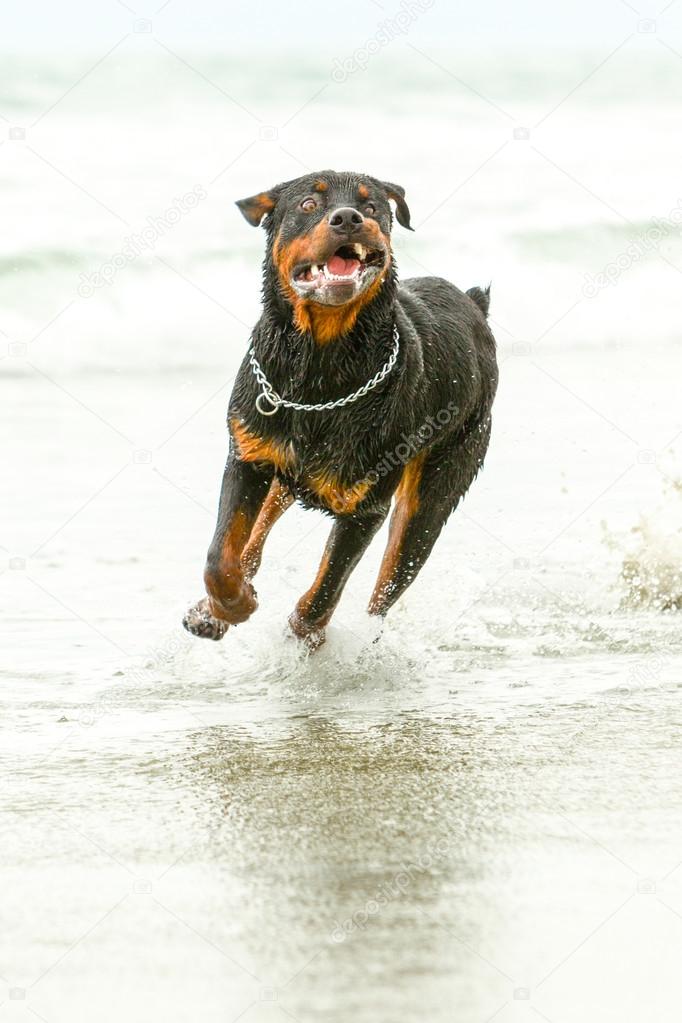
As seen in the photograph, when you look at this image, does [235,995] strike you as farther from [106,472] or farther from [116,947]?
[106,472]

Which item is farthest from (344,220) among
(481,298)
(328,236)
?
(481,298)

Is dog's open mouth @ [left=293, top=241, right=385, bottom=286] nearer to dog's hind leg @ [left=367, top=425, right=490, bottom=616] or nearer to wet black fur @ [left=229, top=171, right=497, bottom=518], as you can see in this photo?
wet black fur @ [left=229, top=171, right=497, bottom=518]

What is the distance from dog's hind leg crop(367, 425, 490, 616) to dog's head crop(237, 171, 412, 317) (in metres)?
1.01

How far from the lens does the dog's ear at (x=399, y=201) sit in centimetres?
509

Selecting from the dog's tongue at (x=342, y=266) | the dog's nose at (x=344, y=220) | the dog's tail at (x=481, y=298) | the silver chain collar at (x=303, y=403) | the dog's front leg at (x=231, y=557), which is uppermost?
the dog's nose at (x=344, y=220)

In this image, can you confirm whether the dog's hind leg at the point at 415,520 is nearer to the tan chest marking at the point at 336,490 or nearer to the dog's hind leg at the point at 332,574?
the dog's hind leg at the point at 332,574

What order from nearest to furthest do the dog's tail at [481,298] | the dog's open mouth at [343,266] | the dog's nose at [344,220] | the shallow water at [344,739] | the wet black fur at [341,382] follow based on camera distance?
the shallow water at [344,739] < the dog's nose at [344,220] < the dog's open mouth at [343,266] < the wet black fur at [341,382] < the dog's tail at [481,298]

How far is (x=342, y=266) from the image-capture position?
15.3ft

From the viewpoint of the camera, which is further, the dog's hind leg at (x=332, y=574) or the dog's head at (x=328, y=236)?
the dog's hind leg at (x=332, y=574)

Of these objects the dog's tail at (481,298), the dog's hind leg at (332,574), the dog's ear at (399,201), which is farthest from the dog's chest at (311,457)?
the dog's tail at (481,298)

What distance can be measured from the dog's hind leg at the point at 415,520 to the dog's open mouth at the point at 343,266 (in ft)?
3.67

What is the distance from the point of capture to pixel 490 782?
11.9 feet

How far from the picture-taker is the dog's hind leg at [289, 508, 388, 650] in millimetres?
5301

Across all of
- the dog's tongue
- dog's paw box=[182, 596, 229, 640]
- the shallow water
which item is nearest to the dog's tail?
Answer: the shallow water
